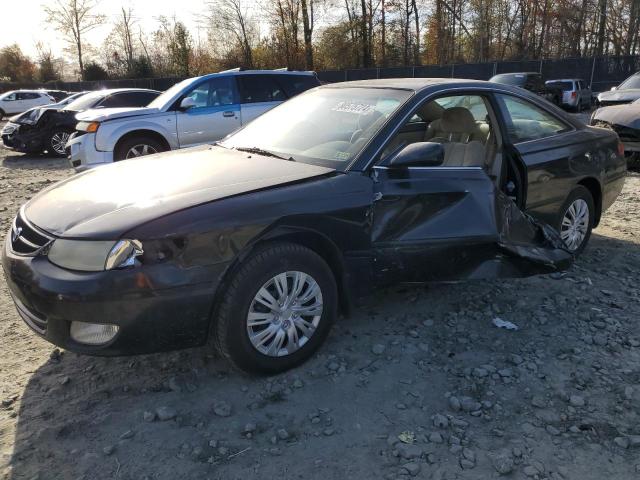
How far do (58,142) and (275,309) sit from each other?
11.5 meters

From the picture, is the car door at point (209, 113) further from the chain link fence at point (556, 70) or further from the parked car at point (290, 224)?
the chain link fence at point (556, 70)

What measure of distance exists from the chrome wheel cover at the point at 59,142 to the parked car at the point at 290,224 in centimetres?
984

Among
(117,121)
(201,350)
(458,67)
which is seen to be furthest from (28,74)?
(201,350)

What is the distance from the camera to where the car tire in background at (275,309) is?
9.18ft

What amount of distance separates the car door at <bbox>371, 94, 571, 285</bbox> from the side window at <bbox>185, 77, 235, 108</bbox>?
5.91m

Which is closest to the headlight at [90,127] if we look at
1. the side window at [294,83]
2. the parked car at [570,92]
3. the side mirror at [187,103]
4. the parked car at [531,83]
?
→ the side mirror at [187,103]

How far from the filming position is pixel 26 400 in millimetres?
2869

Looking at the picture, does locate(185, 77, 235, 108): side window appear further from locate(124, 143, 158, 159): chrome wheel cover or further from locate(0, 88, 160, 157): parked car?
locate(0, 88, 160, 157): parked car

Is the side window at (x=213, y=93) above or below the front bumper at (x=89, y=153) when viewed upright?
above

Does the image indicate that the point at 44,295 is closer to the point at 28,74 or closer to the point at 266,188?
the point at 266,188

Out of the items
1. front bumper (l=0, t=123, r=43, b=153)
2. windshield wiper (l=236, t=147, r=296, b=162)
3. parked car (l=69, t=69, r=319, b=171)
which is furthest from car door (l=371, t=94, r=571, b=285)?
front bumper (l=0, t=123, r=43, b=153)

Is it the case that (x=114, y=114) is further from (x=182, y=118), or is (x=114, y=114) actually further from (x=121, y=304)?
(x=121, y=304)

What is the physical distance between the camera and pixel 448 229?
138 inches

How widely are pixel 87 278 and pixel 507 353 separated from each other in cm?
244
